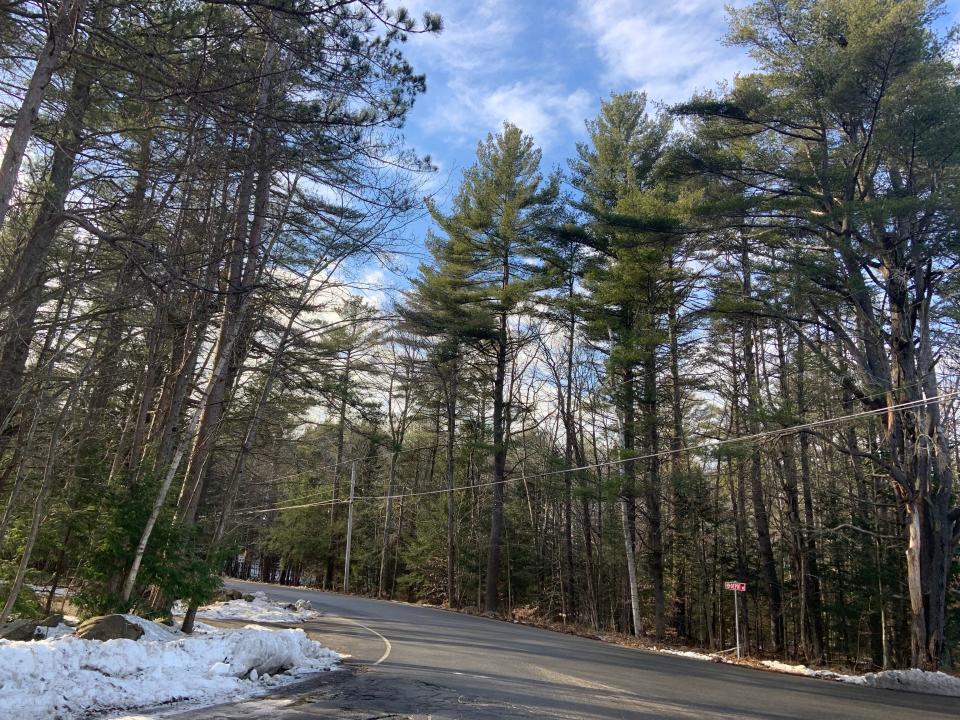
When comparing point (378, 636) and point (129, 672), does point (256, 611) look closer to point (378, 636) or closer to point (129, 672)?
point (378, 636)

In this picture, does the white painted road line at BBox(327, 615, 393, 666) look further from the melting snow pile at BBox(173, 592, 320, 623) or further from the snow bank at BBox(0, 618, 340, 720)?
the snow bank at BBox(0, 618, 340, 720)

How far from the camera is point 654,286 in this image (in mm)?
22797

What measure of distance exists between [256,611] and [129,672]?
12.4 m

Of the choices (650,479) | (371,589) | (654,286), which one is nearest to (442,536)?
(371,589)

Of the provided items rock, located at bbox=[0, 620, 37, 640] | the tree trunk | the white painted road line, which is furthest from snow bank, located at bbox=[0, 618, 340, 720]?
the tree trunk

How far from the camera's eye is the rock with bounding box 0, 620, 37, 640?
320 inches

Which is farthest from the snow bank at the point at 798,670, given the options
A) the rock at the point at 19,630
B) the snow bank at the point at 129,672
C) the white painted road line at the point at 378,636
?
the rock at the point at 19,630

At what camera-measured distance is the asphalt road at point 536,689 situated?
6.73 meters

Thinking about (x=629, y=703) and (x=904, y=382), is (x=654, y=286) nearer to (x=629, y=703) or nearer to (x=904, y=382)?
(x=904, y=382)

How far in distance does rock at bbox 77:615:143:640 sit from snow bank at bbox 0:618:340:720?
81cm

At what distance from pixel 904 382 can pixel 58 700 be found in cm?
1644

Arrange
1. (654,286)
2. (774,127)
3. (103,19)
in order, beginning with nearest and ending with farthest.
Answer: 1. (103,19)
2. (774,127)
3. (654,286)

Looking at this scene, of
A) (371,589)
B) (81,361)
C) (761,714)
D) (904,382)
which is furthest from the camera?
(371,589)

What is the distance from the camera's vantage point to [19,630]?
841cm
